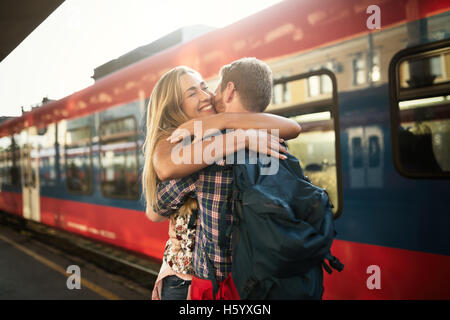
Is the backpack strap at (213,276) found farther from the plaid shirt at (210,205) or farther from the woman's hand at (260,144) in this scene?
the woman's hand at (260,144)

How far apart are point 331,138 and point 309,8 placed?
1046 millimetres

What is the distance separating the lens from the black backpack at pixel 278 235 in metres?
1.02

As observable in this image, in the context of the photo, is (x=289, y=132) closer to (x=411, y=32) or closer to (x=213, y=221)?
(x=213, y=221)

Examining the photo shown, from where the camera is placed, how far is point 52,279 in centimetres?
509

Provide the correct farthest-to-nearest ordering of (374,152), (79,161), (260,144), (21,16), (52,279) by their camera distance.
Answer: (79,161) → (52,279) → (21,16) → (374,152) → (260,144)

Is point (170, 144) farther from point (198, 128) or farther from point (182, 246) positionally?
point (182, 246)

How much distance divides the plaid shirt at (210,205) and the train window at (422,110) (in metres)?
1.53

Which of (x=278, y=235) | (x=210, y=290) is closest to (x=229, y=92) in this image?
(x=278, y=235)

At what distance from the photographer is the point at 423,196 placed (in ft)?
7.15

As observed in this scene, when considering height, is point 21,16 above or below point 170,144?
above

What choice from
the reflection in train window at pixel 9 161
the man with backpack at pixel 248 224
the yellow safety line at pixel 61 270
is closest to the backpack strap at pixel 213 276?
the man with backpack at pixel 248 224

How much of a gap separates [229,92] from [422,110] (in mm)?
1485
